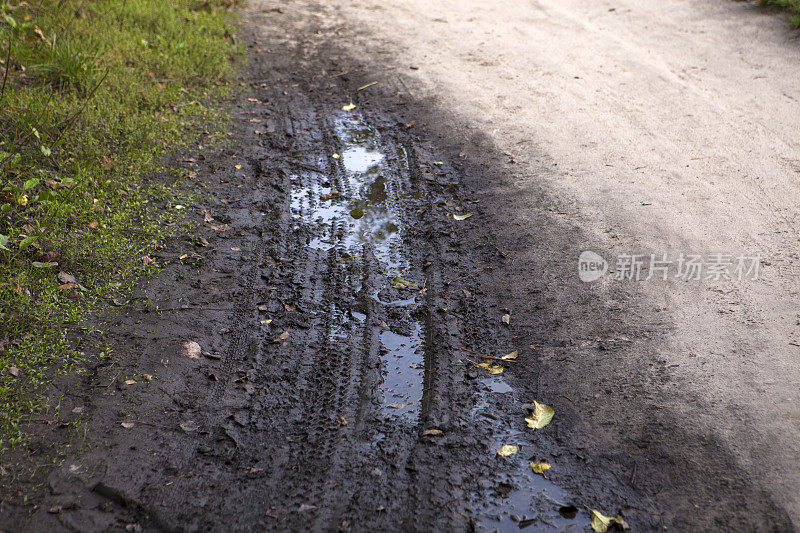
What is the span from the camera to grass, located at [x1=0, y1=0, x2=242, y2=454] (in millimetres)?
3420

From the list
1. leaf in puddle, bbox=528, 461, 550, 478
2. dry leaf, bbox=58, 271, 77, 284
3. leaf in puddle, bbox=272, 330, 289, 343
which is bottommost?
leaf in puddle, bbox=272, 330, 289, 343

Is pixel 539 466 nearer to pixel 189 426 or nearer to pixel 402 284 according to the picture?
pixel 402 284

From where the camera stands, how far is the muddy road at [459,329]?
265cm

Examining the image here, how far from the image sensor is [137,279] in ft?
12.8

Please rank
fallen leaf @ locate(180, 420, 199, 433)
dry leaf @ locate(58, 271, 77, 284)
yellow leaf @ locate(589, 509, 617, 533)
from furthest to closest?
dry leaf @ locate(58, 271, 77, 284) < fallen leaf @ locate(180, 420, 199, 433) < yellow leaf @ locate(589, 509, 617, 533)

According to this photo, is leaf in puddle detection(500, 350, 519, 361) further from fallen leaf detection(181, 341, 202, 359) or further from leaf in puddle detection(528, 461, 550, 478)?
fallen leaf detection(181, 341, 202, 359)

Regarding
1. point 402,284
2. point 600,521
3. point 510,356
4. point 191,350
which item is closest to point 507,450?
point 600,521

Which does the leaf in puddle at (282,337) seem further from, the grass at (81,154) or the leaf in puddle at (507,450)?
the leaf in puddle at (507,450)

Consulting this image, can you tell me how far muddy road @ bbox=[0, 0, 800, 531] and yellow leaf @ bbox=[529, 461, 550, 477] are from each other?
44 millimetres

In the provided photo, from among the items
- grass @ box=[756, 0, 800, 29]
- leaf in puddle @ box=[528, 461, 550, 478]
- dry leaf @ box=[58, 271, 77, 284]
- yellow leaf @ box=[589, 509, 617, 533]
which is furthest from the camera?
grass @ box=[756, 0, 800, 29]

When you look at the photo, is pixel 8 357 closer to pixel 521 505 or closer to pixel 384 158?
pixel 521 505

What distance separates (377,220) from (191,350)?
1.86 meters

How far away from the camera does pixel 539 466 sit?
2809 mm

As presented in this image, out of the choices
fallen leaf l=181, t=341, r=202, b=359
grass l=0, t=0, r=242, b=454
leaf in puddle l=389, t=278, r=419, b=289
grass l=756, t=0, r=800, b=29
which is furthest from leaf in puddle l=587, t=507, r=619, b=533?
grass l=756, t=0, r=800, b=29
